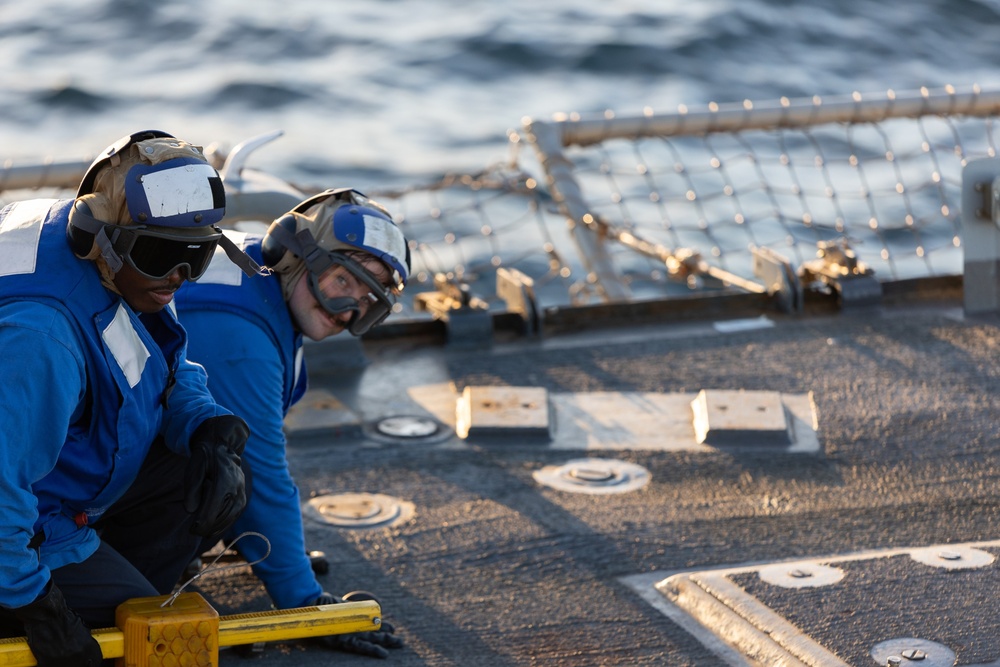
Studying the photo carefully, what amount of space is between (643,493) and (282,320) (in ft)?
4.51

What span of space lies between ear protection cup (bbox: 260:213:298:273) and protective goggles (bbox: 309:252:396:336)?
0.11 m

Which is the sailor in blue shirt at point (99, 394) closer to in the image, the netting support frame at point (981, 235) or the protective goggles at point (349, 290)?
the protective goggles at point (349, 290)

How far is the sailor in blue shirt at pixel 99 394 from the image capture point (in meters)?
2.73

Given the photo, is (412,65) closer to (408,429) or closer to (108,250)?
(408,429)

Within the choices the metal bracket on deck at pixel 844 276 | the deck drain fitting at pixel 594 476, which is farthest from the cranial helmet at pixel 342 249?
the metal bracket on deck at pixel 844 276

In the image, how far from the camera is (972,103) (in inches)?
284

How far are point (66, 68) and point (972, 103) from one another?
17.1 meters

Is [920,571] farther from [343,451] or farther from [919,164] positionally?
[919,164]

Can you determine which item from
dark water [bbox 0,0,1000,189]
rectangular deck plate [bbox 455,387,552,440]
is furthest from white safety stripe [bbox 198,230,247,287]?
dark water [bbox 0,0,1000,189]

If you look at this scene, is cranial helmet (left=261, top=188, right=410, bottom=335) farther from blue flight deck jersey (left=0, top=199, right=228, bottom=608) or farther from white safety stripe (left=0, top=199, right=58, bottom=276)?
white safety stripe (left=0, top=199, right=58, bottom=276)

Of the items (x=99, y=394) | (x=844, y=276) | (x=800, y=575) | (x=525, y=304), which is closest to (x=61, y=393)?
(x=99, y=394)

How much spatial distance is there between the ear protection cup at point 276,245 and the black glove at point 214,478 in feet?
1.76

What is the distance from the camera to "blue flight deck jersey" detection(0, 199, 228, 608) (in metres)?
2.71

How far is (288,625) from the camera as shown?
3.26 metres
